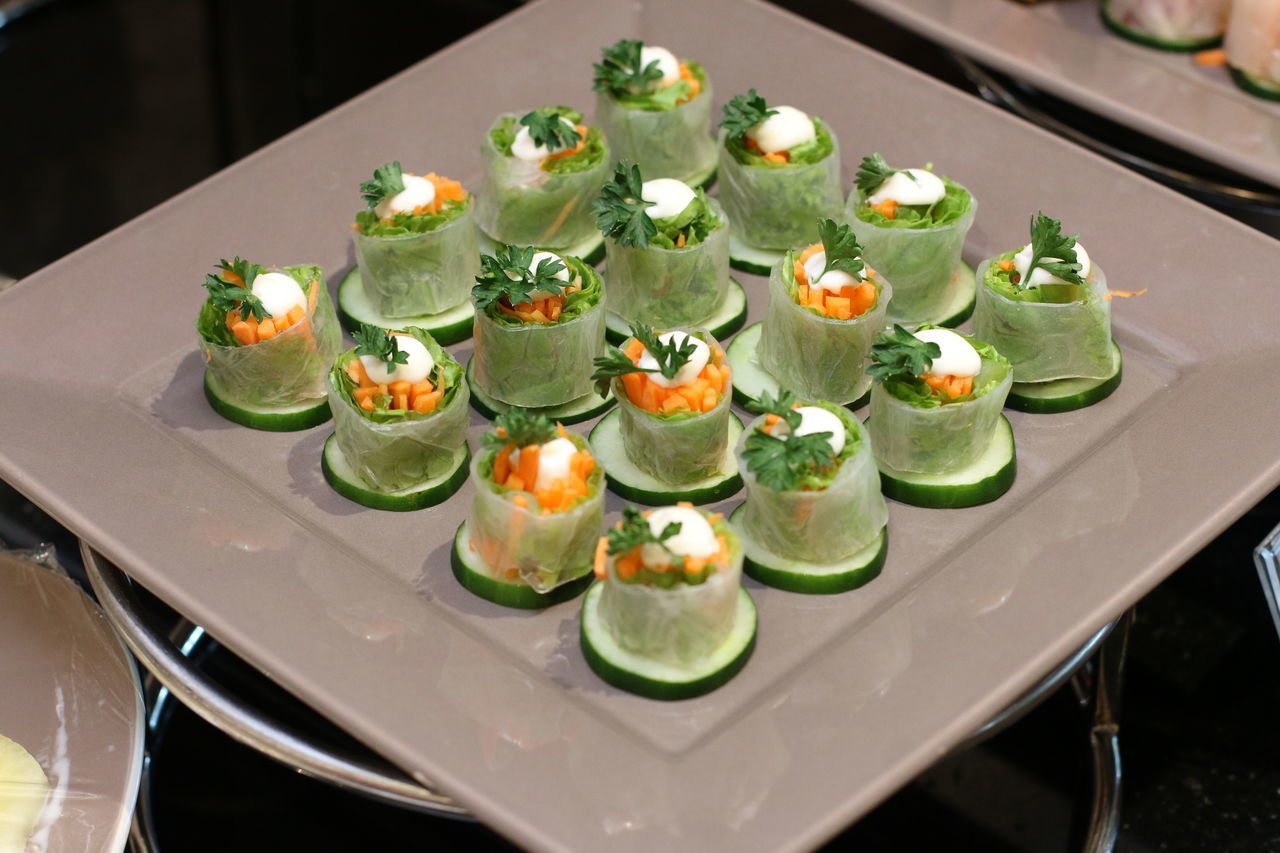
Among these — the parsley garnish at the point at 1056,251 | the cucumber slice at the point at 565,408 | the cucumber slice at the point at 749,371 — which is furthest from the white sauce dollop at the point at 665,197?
the parsley garnish at the point at 1056,251

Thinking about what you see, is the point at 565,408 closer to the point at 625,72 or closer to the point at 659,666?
the point at 659,666

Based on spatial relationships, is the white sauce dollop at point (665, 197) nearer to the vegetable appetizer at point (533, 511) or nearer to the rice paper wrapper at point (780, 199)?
the rice paper wrapper at point (780, 199)

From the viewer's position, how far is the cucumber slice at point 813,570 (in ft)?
9.39

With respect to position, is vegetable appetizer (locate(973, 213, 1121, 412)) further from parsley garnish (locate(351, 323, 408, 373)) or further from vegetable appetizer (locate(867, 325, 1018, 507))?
parsley garnish (locate(351, 323, 408, 373))

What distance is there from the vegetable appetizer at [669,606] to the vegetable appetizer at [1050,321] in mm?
928

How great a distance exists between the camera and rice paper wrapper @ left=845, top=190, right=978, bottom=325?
3.37m

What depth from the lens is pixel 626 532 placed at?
99.7 inches

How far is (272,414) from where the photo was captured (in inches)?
127

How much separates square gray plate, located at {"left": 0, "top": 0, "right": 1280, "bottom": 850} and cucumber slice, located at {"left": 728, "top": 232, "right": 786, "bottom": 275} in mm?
111

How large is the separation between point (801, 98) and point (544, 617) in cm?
186

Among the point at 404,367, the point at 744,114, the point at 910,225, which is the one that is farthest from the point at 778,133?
the point at 404,367

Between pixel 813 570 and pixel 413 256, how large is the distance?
1.17 metres

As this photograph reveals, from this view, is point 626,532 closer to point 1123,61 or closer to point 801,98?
point 801,98

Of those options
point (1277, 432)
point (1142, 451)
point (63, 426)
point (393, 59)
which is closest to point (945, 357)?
point (1142, 451)
